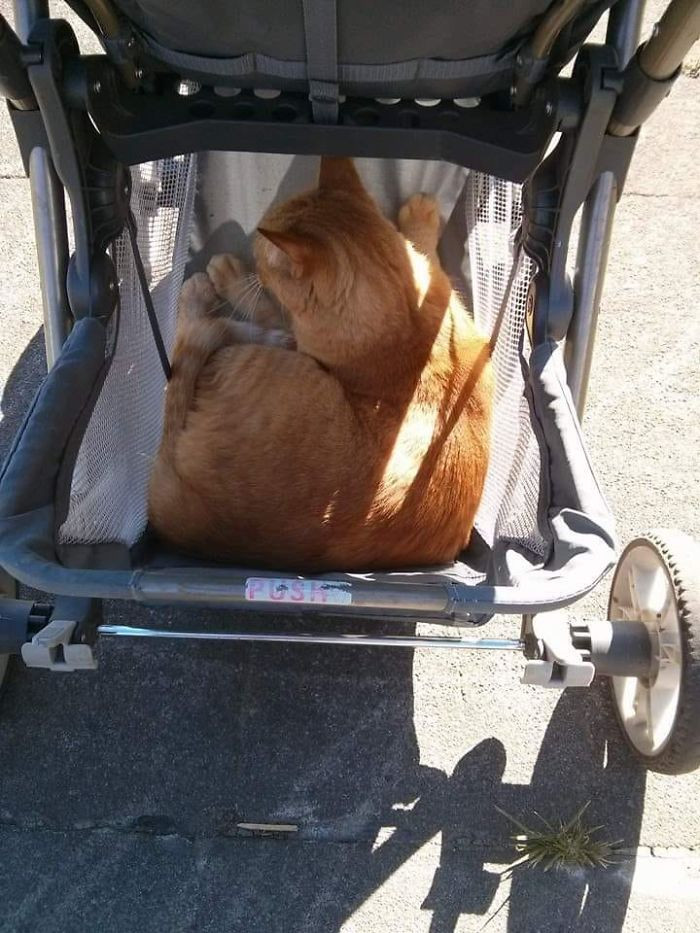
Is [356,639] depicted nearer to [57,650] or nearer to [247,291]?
[57,650]

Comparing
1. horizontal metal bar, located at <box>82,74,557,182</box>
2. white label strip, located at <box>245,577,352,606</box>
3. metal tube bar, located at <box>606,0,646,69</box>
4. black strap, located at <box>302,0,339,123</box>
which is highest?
metal tube bar, located at <box>606,0,646,69</box>

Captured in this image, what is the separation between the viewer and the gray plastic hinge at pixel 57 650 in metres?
1.26

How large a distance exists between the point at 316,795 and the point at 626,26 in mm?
1709

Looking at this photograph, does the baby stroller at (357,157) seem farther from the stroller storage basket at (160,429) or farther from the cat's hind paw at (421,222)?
the cat's hind paw at (421,222)

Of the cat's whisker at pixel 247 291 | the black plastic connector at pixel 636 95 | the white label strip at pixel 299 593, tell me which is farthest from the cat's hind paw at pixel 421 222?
the white label strip at pixel 299 593

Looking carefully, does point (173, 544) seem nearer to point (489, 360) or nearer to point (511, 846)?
point (489, 360)

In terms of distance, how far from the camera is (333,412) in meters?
1.66

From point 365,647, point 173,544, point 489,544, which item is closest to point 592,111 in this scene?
point 489,544

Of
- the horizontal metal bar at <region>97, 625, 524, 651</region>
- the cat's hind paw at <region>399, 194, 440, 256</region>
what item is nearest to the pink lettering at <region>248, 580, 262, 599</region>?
the horizontal metal bar at <region>97, 625, 524, 651</region>

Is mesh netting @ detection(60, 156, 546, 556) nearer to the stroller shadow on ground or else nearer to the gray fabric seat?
the gray fabric seat

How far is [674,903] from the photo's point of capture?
1.74 m

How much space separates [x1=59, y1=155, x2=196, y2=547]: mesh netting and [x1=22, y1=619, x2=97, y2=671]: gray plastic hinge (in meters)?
0.15

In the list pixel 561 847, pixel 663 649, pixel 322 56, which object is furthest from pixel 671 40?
pixel 561 847

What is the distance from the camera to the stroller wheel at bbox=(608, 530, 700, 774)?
153cm
